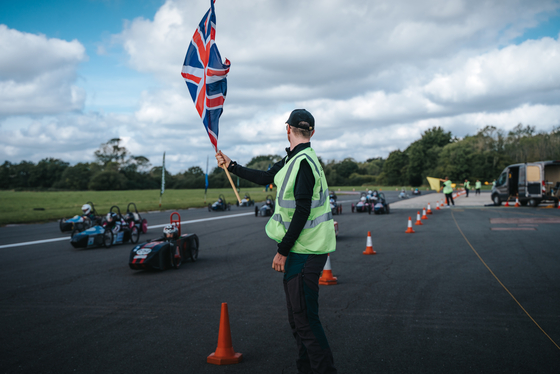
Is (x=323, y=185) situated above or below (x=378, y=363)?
above

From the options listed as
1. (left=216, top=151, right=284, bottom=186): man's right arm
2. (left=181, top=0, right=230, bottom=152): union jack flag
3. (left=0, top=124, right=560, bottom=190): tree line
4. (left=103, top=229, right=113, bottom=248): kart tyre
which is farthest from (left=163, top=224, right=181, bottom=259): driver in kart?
(left=0, top=124, right=560, bottom=190): tree line

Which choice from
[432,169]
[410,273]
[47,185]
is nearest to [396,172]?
[432,169]

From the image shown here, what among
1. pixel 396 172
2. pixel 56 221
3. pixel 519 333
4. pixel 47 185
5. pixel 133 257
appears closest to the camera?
pixel 519 333

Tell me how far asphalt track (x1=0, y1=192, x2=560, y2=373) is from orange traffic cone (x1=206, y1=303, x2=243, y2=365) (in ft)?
0.27

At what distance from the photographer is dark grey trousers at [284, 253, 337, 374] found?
2.73 meters

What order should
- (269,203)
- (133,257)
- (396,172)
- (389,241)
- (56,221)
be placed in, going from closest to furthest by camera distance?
(133,257), (389,241), (56,221), (269,203), (396,172)

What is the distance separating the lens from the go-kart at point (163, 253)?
25.7 ft

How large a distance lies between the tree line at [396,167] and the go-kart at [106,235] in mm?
76972

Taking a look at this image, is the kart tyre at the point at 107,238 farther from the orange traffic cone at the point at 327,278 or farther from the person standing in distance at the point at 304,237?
the person standing in distance at the point at 304,237

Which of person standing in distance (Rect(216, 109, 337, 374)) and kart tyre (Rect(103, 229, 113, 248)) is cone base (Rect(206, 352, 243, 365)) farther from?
kart tyre (Rect(103, 229, 113, 248))

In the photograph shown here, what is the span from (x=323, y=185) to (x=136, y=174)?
10545 cm

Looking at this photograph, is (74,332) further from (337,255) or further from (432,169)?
(432,169)

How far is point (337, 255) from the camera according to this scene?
31.6 ft

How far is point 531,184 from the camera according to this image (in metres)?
24.0
